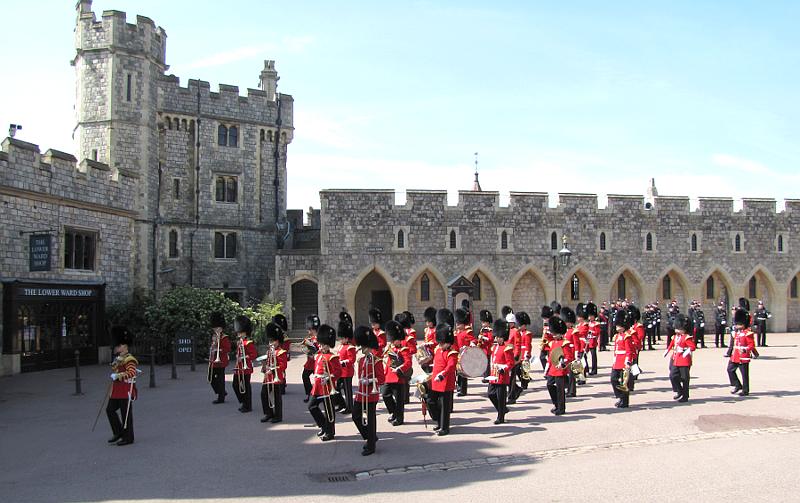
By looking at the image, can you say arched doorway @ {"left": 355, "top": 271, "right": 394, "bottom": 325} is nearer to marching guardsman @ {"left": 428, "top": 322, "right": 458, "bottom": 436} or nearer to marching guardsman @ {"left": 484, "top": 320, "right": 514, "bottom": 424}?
marching guardsman @ {"left": 484, "top": 320, "right": 514, "bottom": 424}

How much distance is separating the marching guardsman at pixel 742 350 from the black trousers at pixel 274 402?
8535mm

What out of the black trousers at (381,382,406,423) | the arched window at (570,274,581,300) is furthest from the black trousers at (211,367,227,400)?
the arched window at (570,274,581,300)

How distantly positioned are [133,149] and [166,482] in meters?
23.5

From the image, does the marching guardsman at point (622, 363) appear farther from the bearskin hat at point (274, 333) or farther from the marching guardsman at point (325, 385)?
the bearskin hat at point (274, 333)

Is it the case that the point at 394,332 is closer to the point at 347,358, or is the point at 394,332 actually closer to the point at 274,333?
the point at 347,358

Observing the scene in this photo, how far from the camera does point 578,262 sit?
29734mm

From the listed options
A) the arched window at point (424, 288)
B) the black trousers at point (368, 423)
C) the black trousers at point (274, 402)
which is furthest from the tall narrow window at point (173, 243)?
the black trousers at point (368, 423)

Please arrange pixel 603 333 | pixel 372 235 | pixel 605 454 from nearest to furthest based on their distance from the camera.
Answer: pixel 605 454
pixel 603 333
pixel 372 235

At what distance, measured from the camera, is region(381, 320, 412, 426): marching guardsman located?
35.2 ft

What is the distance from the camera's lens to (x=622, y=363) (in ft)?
40.6

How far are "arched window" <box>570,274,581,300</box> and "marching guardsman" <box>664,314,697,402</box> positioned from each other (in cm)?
1725

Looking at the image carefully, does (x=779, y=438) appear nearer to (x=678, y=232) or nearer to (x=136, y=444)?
(x=136, y=444)

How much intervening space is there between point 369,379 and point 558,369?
3.80 metres

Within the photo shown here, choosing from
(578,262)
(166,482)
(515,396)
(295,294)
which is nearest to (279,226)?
(295,294)
